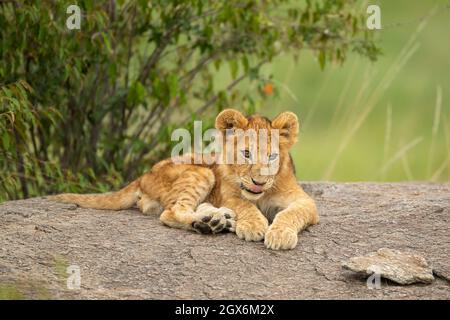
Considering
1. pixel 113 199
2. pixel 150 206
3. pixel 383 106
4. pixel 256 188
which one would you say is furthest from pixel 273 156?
pixel 383 106

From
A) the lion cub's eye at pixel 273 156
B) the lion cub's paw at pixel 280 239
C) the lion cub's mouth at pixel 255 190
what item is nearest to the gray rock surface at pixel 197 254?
the lion cub's paw at pixel 280 239

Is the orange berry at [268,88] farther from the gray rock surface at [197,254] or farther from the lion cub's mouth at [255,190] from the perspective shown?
the lion cub's mouth at [255,190]

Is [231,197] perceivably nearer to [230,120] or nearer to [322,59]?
[230,120]

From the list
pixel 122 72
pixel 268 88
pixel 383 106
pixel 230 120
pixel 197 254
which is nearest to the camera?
pixel 197 254

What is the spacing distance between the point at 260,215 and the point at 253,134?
22.4 inches

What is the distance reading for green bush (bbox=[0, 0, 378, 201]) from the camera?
8.07 m

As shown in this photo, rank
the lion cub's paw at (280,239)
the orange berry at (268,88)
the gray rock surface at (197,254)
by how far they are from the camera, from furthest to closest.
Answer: the orange berry at (268,88)
the lion cub's paw at (280,239)
the gray rock surface at (197,254)

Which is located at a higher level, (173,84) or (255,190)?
(173,84)

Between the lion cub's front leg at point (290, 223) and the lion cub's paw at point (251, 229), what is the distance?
8cm

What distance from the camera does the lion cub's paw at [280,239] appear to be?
597cm

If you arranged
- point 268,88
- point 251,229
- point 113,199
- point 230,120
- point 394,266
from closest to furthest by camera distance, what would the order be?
point 394,266 < point 251,229 < point 230,120 < point 113,199 < point 268,88

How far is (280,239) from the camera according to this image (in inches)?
235

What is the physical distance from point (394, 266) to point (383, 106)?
435 inches
